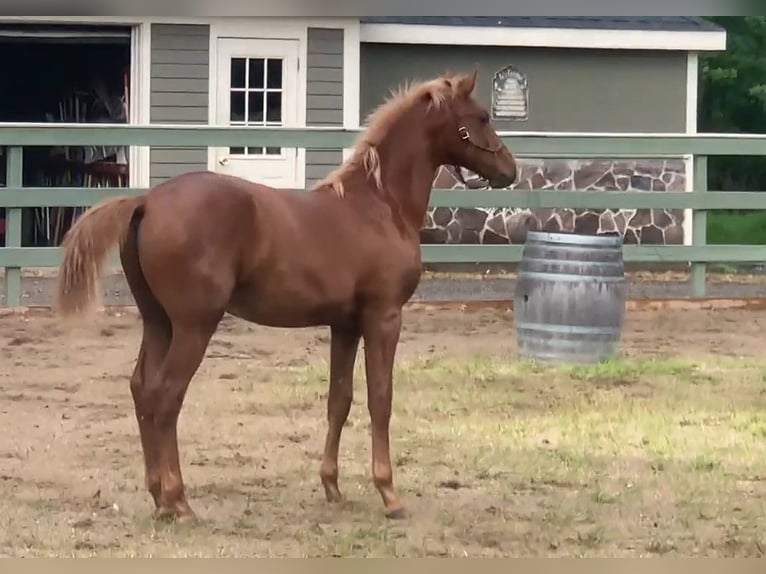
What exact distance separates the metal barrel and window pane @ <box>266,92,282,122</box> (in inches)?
216

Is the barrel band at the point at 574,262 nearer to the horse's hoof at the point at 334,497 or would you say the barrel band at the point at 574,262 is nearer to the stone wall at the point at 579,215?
the horse's hoof at the point at 334,497

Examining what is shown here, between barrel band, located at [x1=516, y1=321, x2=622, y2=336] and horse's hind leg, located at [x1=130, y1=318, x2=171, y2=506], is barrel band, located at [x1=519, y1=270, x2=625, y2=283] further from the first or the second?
horse's hind leg, located at [x1=130, y1=318, x2=171, y2=506]

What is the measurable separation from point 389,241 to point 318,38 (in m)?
8.03

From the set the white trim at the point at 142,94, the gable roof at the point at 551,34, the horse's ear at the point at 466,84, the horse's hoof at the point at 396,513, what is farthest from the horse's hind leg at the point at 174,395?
the gable roof at the point at 551,34

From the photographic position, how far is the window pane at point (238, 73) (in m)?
11.7

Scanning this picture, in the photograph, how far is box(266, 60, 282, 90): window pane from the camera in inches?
465

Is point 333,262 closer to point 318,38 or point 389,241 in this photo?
point 389,241

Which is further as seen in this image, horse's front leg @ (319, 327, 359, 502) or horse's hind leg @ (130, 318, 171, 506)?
horse's front leg @ (319, 327, 359, 502)

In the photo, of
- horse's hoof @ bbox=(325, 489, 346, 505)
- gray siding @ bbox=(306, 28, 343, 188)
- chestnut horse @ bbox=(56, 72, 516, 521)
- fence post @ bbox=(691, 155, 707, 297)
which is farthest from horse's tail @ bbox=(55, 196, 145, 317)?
gray siding @ bbox=(306, 28, 343, 188)

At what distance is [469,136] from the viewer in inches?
167

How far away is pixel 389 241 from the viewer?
4000 mm

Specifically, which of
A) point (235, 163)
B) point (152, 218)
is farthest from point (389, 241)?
point (235, 163)

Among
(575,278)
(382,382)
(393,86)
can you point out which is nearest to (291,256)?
(382,382)

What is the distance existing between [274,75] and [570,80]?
3.31m
